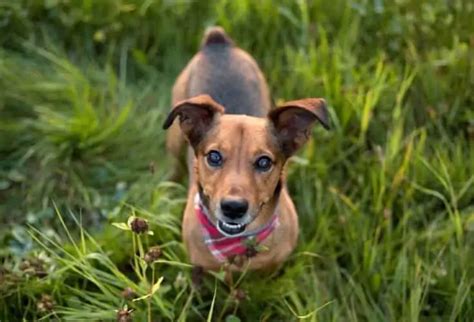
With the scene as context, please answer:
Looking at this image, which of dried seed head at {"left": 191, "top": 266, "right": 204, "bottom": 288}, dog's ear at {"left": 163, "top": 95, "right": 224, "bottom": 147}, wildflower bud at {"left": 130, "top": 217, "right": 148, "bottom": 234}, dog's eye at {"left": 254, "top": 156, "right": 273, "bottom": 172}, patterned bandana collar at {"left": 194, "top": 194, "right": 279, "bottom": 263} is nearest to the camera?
wildflower bud at {"left": 130, "top": 217, "right": 148, "bottom": 234}

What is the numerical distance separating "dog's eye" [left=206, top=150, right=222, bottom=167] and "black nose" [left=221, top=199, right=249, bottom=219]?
0.62ft

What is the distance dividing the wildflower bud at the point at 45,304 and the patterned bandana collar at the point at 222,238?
67 cm

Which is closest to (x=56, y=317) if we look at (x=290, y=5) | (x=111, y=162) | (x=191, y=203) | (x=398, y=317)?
(x=191, y=203)

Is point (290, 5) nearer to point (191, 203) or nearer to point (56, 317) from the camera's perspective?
point (191, 203)

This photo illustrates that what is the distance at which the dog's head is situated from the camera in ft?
10.0

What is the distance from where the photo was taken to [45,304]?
332 centimetres

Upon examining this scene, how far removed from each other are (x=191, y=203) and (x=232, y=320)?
59 cm

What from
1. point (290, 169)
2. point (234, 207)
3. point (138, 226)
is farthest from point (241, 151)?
point (290, 169)

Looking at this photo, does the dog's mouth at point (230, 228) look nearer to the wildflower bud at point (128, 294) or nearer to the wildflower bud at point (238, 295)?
the wildflower bud at point (238, 295)

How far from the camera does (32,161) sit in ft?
14.0

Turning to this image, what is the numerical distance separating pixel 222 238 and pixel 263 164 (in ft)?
1.31

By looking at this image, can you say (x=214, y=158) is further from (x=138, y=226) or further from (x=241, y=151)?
(x=138, y=226)

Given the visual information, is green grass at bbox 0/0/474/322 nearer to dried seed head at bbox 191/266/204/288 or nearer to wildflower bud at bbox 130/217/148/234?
dried seed head at bbox 191/266/204/288

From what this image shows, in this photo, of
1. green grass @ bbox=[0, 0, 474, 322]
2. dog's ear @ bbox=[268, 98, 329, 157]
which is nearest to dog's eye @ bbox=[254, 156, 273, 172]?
dog's ear @ bbox=[268, 98, 329, 157]
